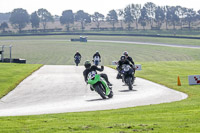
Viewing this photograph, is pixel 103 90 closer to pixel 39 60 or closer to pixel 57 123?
pixel 57 123

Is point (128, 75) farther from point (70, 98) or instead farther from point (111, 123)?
point (111, 123)

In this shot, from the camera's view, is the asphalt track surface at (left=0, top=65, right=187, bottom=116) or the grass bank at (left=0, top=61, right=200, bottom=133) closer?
the grass bank at (left=0, top=61, right=200, bottom=133)

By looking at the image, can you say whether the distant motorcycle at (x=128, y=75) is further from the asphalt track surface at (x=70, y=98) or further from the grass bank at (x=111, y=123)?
the grass bank at (x=111, y=123)

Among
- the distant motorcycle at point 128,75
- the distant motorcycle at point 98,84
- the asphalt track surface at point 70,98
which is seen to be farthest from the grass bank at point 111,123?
the distant motorcycle at point 128,75

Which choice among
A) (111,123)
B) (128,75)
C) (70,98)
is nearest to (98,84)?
(70,98)

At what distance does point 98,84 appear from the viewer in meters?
19.1

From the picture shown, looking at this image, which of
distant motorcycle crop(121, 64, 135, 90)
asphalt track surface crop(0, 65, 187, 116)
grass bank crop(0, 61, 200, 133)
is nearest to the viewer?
grass bank crop(0, 61, 200, 133)

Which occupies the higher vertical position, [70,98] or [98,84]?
[98,84]

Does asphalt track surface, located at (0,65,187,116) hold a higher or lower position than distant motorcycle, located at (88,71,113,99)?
lower

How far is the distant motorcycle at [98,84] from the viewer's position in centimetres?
1894

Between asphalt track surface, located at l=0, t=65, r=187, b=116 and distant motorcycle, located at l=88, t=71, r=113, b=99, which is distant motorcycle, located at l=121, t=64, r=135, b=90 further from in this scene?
distant motorcycle, located at l=88, t=71, r=113, b=99

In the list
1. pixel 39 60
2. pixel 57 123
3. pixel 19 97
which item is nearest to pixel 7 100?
pixel 19 97

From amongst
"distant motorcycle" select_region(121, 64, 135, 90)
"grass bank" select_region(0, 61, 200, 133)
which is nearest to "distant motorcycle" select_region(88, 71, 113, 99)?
"distant motorcycle" select_region(121, 64, 135, 90)

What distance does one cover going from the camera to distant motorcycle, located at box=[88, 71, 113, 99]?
18938 millimetres
